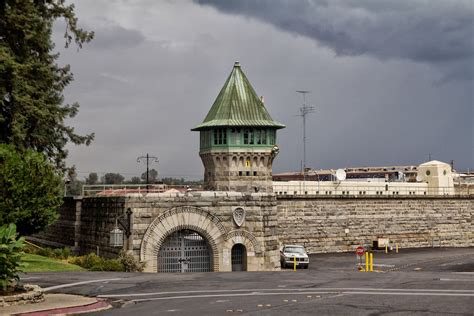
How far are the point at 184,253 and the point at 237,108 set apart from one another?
90.3 ft

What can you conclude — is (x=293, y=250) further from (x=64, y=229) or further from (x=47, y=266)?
(x=47, y=266)

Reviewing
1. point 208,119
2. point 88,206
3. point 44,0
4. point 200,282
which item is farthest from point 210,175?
point 200,282

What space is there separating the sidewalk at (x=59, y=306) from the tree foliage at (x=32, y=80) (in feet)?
48.0

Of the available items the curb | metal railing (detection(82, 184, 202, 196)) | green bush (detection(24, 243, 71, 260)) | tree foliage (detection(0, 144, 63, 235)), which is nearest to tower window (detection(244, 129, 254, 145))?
metal railing (detection(82, 184, 202, 196))

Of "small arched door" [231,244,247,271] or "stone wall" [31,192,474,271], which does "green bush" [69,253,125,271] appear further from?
"small arched door" [231,244,247,271]

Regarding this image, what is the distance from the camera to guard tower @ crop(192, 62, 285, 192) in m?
56.8

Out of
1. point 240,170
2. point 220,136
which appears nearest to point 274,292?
point 240,170

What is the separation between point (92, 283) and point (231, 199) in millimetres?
10647

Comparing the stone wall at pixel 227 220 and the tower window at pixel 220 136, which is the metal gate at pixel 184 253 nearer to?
the stone wall at pixel 227 220

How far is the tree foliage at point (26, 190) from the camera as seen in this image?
75.8ft

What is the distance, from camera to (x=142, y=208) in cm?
3114

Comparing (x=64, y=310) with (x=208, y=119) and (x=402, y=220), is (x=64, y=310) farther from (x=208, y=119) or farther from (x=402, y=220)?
(x=402, y=220)

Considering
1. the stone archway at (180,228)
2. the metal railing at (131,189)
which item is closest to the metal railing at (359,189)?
the metal railing at (131,189)

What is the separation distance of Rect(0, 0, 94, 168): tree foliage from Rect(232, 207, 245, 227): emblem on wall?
1075cm
